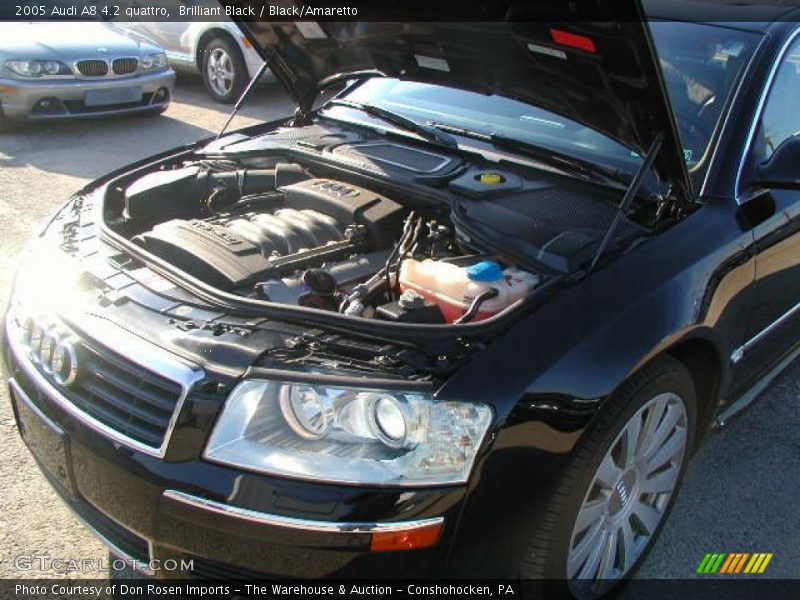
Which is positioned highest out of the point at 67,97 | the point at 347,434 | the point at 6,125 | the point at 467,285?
the point at 467,285

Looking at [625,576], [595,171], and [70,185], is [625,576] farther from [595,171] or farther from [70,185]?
[70,185]

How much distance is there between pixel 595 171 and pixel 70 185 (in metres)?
4.51

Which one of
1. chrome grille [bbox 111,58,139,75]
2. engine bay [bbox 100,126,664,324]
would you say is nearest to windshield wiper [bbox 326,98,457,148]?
engine bay [bbox 100,126,664,324]

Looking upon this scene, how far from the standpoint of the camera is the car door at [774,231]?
2.46 metres

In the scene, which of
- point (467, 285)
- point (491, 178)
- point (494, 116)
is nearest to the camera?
point (467, 285)

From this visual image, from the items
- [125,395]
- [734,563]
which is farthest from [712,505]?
[125,395]

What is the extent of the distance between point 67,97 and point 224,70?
2.08m

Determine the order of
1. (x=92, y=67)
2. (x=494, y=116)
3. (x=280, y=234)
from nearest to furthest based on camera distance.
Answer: (x=280, y=234)
(x=494, y=116)
(x=92, y=67)

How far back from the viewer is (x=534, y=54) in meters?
2.30

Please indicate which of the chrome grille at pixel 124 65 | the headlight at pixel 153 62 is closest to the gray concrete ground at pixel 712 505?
the chrome grille at pixel 124 65

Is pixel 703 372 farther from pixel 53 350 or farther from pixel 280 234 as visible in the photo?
pixel 53 350

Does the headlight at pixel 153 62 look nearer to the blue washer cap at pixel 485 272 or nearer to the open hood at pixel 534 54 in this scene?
the open hood at pixel 534 54

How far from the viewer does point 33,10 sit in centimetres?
762

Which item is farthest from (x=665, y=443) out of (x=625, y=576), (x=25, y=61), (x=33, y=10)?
(x=33, y=10)
